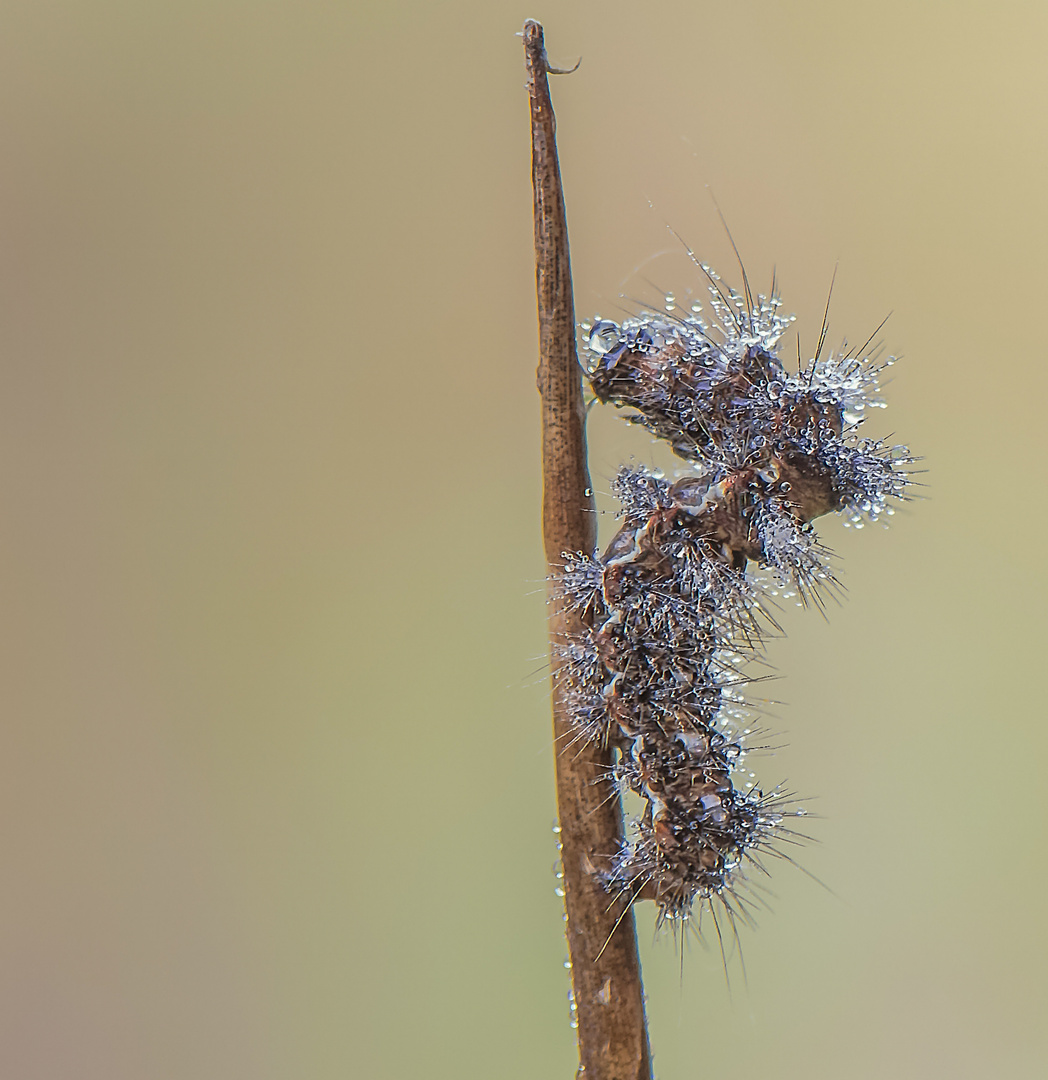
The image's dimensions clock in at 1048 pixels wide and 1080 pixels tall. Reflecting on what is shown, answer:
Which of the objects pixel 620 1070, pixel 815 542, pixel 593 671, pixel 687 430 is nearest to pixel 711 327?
pixel 687 430

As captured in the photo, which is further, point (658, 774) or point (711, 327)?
point (711, 327)

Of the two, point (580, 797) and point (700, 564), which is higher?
point (700, 564)

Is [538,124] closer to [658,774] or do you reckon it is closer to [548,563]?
[548,563]
